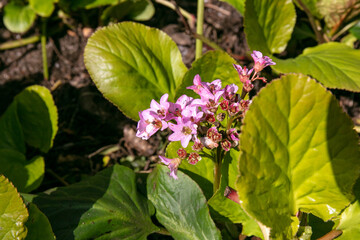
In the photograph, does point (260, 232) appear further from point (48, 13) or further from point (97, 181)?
point (48, 13)

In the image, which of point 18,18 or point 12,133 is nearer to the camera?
point 12,133

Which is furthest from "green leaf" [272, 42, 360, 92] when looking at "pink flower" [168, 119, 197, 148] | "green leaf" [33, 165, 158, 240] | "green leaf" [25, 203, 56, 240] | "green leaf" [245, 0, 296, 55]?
"green leaf" [25, 203, 56, 240]

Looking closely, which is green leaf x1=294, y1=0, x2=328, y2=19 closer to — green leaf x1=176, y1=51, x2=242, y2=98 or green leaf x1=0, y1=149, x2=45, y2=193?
green leaf x1=176, y1=51, x2=242, y2=98

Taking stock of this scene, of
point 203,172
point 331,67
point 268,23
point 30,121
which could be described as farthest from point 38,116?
point 331,67

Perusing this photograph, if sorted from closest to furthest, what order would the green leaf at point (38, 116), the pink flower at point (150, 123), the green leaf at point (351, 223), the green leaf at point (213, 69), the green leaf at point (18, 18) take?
1. the pink flower at point (150, 123)
2. the green leaf at point (351, 223)
3. the green leaf at point (213, 69)
4. the green leaf at point (38, 116)
5. the green leaf at point (18, 18)

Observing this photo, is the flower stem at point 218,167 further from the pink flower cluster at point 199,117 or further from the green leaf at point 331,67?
the green leaf at point 331,67

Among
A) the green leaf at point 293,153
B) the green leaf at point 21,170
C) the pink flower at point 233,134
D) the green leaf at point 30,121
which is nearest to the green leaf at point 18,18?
the green leaf at point 30,121

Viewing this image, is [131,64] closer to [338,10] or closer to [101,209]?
[101,209]

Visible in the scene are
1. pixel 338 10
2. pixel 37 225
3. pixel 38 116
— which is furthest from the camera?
pixel 338 10
